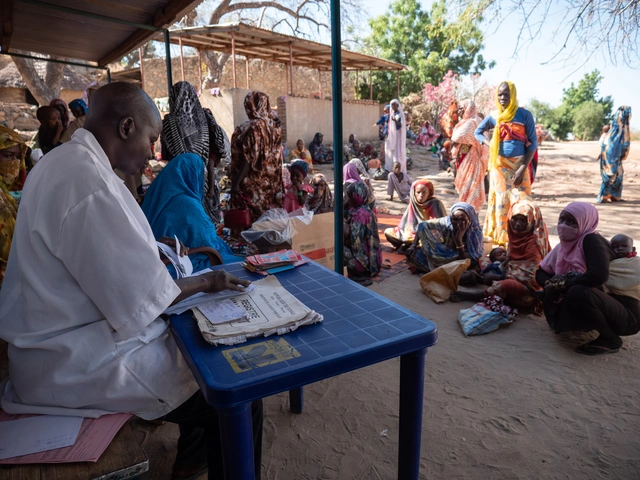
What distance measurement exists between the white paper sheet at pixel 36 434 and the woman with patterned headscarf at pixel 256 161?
3994 mm

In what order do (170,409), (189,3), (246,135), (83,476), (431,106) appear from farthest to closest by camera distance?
(431,106) → (246,135) → (189,3) → (170,409) → (83,476)

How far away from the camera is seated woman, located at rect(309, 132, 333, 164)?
50.3 ft

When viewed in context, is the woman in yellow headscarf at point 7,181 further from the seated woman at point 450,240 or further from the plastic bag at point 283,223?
the seated woman at point 450,240

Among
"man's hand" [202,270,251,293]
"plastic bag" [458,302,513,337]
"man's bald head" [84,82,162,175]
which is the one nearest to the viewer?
"man's bald head" [84,82,162,175]

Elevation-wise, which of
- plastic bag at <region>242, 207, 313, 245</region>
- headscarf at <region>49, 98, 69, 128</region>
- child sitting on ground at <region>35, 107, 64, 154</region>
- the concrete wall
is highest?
the concrete wall

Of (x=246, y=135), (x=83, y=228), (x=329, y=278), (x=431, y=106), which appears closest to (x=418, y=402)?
(x=329, y=278)

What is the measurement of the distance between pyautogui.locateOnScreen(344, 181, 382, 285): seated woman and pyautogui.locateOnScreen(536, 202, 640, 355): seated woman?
208 centimetres

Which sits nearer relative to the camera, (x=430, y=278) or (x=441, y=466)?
(x=441, y=466)

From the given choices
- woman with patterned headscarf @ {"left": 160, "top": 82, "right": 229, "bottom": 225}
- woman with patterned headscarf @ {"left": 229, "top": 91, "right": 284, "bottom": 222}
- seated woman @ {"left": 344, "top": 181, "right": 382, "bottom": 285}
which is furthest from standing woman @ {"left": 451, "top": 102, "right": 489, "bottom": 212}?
woman with patterned headscarf @ {"left": 160, "top": 82, "right": 229, "bottom": 225}

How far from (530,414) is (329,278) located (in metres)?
1.66

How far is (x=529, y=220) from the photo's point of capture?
4270 mm

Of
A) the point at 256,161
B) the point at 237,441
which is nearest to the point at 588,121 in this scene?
the point at 256,161

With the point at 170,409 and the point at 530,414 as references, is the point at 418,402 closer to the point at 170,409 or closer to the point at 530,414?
the point at 170,409

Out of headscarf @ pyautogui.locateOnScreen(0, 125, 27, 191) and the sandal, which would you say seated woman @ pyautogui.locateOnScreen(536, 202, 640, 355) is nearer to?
the sandal
